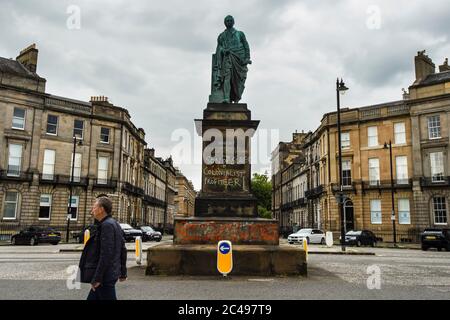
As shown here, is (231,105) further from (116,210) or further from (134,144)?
(134,144)

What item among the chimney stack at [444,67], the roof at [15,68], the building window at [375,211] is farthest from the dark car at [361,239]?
the roof at [15,68]

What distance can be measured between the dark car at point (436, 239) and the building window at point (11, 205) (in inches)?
1338

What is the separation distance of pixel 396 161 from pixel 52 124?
116 ft

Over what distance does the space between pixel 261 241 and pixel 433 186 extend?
3206 cm

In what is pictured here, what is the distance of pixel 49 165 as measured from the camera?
38.2 meters

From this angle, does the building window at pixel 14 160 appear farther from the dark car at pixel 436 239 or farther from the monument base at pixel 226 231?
the dark car at pixel 436 239

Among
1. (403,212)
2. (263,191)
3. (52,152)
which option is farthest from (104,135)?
(263,191)

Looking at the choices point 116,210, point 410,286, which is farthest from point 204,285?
point 116,210

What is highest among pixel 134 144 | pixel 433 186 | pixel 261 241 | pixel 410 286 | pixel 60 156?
pixel 134 144

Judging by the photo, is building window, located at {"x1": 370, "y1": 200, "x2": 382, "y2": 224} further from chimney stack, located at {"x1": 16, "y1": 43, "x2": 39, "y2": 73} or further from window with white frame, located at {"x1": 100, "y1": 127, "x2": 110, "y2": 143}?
chimney stack, located at {"x1": 16, "y1": 43, "x2": 39, "y2": 73}

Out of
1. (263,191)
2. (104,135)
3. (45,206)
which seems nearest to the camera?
(45,206)

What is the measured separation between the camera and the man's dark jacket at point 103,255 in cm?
416

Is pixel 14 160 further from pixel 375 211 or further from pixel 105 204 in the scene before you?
pixel 105 204
